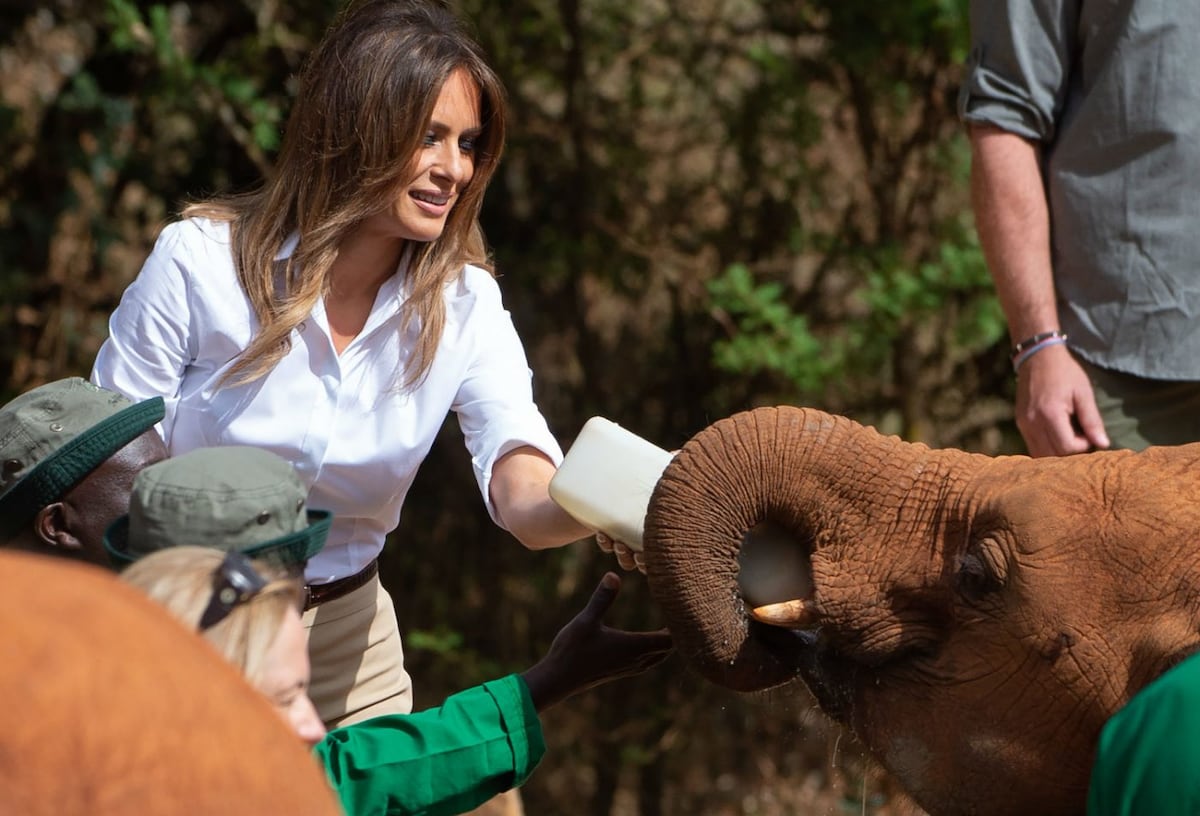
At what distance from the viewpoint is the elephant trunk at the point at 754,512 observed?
8.46 ft

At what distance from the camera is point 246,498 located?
7.42 feet

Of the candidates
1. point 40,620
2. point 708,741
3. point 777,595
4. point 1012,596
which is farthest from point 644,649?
point 708,741

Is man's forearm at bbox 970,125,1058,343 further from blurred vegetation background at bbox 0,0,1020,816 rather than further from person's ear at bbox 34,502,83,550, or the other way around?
blurred vegetation background at bbox 0,0,1020,816

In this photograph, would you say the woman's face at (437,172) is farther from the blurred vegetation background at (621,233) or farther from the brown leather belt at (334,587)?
the blurred vegetation background at (621,233)

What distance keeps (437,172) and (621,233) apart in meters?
3.55

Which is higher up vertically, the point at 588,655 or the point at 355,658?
the point at 588,655

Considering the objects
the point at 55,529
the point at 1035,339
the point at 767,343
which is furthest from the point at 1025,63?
the point at 767,343

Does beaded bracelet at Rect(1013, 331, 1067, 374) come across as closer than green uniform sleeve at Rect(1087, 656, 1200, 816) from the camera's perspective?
No

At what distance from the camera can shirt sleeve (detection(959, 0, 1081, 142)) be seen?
3.28m

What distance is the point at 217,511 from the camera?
2238 mm

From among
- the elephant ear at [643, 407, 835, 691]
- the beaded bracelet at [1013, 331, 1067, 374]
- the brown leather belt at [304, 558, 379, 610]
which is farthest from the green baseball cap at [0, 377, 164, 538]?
the beaded bracelet at [1013, 331, 1067, 374]

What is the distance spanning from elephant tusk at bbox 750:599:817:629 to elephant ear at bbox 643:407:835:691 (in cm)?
3

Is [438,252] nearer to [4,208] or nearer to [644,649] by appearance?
[644,649]

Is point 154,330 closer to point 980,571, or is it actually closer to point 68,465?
point 68,465
